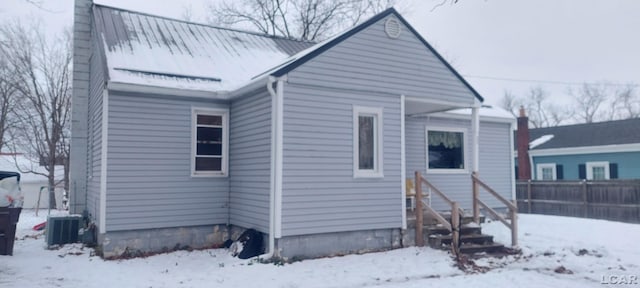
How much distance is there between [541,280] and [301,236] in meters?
3.98

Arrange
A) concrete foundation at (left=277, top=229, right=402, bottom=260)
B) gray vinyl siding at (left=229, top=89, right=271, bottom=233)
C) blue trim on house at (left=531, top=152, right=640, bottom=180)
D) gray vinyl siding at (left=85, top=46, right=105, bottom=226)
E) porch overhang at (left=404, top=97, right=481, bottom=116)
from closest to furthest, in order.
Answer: concrete foundation at (left=277, top=229, right=402, bottom=260)
gray vinyl siding at (left=229, top=89, right=271, bottom=233)
gray vinyl siding at (left=85, top=46, right=105, bottom=226)
porch overhang at (left=404, top=97, right=481, bottom=116)
blue trim on house at (left=531, top=152, right=640, bottom=180)

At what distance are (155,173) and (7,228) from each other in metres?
2.74

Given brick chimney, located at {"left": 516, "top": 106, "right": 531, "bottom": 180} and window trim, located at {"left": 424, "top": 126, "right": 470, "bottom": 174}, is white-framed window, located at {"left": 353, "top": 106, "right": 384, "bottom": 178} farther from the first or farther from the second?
brick chimney, located at {"left": 516, "top": 106, "right": 531, "bottom": 180}

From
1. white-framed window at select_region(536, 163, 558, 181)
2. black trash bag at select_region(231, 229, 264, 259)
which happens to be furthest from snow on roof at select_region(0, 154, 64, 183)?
white-framed window at select_region(536, 163, 558, 181)

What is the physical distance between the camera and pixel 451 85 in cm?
1072

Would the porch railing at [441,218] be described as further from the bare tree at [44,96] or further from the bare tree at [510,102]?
the bare tree at [510,102]

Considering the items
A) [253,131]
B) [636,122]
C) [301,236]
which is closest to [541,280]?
[301,236]

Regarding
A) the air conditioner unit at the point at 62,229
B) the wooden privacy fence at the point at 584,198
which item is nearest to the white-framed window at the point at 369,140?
the air conditioner unit at the point at 62,229

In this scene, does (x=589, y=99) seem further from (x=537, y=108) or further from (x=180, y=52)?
(x=180, y=52)

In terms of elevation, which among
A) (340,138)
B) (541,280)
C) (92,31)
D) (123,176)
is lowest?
(541,280)

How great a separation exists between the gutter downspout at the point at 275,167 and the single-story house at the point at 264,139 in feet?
0.06

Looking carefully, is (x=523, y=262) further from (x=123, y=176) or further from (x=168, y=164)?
(x=123, y=176)

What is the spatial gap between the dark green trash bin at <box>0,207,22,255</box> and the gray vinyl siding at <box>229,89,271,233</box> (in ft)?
13.0

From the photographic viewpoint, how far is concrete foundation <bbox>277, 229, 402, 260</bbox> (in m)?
8.58
